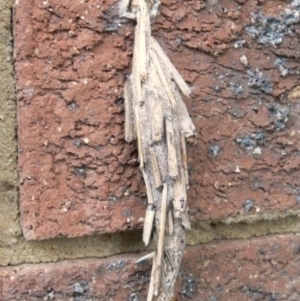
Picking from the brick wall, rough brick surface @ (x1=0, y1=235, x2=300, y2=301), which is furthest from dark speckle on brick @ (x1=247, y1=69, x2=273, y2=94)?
rough brick surface @ (x1=0, y1=235, x2=300, y2=301)

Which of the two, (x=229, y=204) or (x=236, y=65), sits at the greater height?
(x=236, y=65)

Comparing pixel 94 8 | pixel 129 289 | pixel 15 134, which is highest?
pixel 94 8

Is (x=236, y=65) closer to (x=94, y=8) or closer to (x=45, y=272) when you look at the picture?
(x=94, y=8)

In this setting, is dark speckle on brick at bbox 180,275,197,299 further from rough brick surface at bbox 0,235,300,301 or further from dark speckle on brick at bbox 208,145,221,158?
dark speckle on brick at bbox 208,145,221,158

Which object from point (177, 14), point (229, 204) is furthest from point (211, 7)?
point (229, 204)

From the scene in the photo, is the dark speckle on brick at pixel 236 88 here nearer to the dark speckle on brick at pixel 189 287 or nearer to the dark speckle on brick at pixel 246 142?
the dark speckle on brick at pixel 246 142

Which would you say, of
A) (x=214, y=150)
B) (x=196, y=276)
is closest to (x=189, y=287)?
(x=196, y=276)

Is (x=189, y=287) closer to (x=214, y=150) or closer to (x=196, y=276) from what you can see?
(x=196, y=276)

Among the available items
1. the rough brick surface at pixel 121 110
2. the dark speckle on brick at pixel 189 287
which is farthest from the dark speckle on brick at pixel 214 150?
the dark speckle on brick at pixel 189 287
